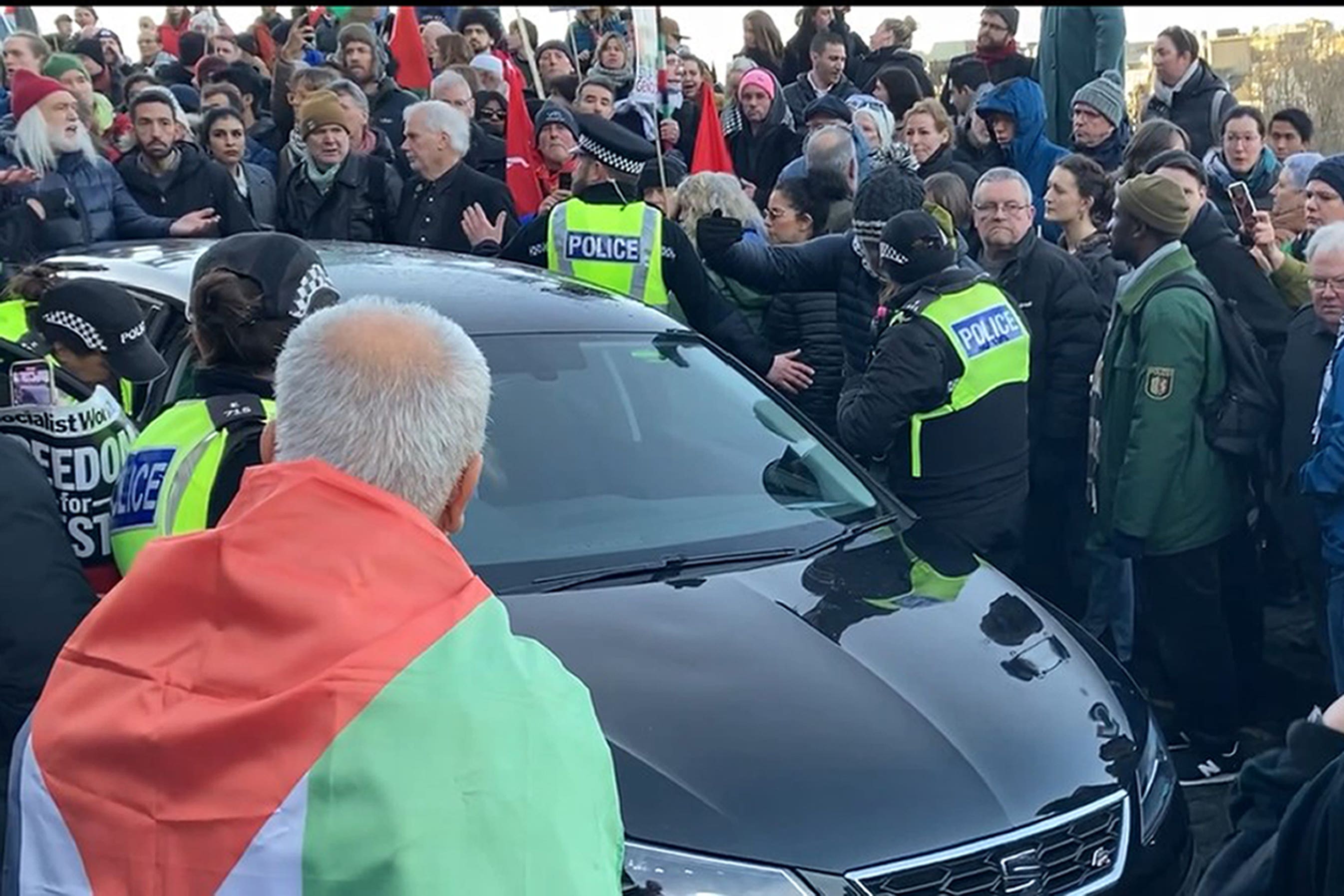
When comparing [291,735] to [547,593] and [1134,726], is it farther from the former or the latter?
[1134,726]

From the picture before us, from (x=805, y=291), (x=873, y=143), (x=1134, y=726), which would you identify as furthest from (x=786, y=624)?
(x=873, y=143)

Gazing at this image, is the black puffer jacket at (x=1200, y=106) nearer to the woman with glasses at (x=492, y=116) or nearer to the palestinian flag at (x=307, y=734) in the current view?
the woman with glasses at (x=492, y=116)

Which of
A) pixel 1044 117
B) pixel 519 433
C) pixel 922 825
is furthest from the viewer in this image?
pixel 1044 117

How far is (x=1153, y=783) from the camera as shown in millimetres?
3805

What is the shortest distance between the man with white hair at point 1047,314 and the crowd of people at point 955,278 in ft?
0.04

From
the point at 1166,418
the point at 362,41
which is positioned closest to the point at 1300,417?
the point at 1166,418

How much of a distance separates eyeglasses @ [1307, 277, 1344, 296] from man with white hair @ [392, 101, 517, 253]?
3.88 meters

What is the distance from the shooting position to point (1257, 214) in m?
6.38

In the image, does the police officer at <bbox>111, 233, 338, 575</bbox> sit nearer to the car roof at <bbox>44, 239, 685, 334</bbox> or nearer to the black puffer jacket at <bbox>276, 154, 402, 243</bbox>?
the car roof at <bbox>44, 239, 685, 334</bbox>

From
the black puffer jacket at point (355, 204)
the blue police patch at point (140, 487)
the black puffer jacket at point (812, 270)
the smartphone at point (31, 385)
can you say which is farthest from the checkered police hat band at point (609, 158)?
the blue police patch at point (140, 487)

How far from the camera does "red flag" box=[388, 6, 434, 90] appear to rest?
1205 centimetres

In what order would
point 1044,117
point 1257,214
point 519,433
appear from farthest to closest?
point 1044,117 < point 1257,214 < point 519,433

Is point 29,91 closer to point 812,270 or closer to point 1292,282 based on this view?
point 812,270

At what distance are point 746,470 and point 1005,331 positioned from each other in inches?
49.7
